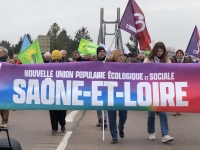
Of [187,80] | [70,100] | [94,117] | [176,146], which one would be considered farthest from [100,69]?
[94,117]

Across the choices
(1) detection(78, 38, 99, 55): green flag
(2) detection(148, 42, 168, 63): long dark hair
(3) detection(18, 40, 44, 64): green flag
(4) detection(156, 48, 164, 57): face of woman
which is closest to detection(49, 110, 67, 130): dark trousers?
(2) detection(148, 42, 168, 63): long dark hair

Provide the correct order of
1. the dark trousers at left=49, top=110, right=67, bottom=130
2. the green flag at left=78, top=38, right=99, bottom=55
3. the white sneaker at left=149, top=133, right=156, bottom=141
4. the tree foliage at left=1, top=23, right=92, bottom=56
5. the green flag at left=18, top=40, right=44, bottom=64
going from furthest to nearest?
the tree foliage at left=1, top=23, right=92, bottom=56 < the green flag at left=78, top=38, right=99, bottom=55 < the green flag at left=18, top=40, right=44, bottom=64 < the dark trousers at left=49, top=110, right=67, bottom=130 < the white sneaker at left=149, top=133, right=156, bottom=141

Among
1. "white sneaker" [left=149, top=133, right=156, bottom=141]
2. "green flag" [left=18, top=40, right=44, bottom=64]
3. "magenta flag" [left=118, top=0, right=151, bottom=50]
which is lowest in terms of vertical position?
"white sneaker" [left=149, top=133, right=156, bottom=141]

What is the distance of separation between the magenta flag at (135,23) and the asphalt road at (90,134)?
77.2 inches

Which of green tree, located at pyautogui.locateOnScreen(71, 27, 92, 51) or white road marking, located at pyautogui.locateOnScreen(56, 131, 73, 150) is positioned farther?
green tree, located at pyautogui.locateOnScreen(71, 27, 92, 51)

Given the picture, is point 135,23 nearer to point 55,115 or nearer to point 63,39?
point 55,115

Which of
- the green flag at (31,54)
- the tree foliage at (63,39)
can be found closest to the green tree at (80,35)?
the tree foliage at (63,39)

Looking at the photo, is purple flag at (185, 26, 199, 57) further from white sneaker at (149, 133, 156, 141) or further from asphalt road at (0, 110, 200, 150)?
white sneaker at (149, 133, 156, 141)

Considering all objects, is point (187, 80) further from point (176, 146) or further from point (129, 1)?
point (129, 1)

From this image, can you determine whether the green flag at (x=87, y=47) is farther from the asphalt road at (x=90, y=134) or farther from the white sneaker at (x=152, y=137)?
the white sneaker at (x=152, y=137)

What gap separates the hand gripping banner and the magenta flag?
1024mm

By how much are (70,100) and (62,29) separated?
9555cm

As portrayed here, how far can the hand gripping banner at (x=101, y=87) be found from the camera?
7.54 metres

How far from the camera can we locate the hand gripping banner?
7.54 m
